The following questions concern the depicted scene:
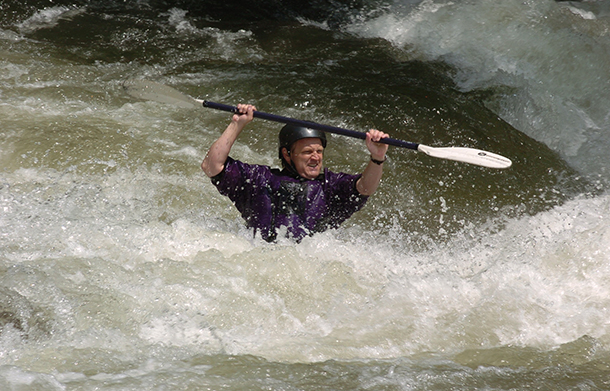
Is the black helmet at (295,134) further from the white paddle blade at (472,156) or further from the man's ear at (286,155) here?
the white paddle blade at (472,156)

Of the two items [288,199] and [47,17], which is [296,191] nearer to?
[288,199]

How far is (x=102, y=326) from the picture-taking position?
2713 millimetres

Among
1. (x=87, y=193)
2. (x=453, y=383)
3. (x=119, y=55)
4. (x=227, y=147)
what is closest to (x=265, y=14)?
(x=119, y=55)

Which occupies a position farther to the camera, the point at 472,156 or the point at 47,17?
the point at 47,17

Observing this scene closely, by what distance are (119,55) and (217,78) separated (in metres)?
1.20

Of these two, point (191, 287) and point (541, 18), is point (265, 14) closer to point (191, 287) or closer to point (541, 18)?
point (541, 18)

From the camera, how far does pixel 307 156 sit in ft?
11.6

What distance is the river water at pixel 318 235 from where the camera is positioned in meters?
2.68

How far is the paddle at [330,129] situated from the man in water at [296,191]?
0.53 ft

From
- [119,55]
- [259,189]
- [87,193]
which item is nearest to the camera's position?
[259,189]

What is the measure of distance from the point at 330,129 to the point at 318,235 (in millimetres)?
650

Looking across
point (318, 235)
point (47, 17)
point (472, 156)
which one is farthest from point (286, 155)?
point (47, 17)

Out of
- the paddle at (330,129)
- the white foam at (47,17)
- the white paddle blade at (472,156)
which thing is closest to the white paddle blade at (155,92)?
the paddle at (330,129)

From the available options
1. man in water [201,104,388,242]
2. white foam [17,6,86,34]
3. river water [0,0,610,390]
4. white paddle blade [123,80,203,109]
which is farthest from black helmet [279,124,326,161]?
white foam [17,6,86,34]
